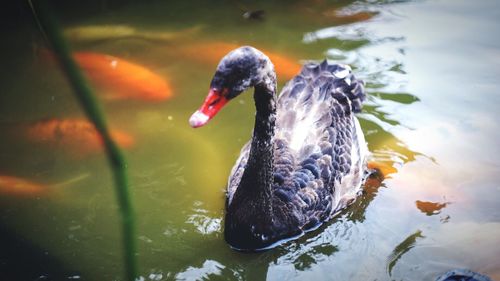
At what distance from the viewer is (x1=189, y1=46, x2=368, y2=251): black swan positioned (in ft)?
8.82

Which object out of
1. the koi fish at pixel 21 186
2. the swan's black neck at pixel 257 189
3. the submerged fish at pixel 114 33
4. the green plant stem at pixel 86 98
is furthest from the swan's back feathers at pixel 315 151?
the green plant stem at pixel 86 98

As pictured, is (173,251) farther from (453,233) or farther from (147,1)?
(147,1)

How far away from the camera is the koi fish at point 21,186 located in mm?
3621

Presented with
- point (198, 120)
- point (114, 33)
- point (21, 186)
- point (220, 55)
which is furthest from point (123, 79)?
point (198, 120)

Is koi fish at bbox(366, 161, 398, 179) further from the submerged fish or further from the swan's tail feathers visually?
the submerged fish

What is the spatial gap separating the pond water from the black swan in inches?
6.1

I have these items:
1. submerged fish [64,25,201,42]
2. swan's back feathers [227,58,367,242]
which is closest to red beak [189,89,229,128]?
swan's back feathers [227,58,367,242]

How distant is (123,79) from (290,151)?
2.01m

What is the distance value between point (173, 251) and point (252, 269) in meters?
0.52

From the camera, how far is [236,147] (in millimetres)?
4246

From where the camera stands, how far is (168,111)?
4625 mm

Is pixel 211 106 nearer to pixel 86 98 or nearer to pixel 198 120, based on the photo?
pixel 198 120

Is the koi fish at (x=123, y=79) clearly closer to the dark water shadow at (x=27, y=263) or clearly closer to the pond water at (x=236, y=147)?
the pond water at (x=236, y=147)

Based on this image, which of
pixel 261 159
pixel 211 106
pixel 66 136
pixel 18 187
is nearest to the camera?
pixel 211 106
